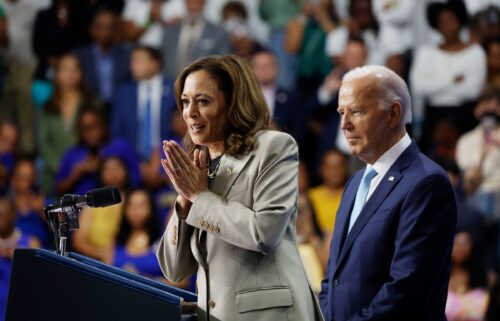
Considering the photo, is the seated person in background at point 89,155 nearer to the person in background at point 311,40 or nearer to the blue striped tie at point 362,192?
the person in background at point 311,40

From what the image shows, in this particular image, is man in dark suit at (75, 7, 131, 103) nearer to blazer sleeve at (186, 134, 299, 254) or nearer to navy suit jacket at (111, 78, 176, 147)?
navy suit jacket at (111, 78, 176, 147)

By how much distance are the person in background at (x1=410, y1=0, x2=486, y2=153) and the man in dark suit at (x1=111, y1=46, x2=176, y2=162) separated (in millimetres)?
2180

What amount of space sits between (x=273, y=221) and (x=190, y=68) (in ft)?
1.74

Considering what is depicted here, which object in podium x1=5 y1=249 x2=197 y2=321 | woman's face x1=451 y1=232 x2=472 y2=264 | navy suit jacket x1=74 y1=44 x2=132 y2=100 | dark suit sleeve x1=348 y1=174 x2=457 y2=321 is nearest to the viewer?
podium x1=5 y1=249 x2=197 y2=321

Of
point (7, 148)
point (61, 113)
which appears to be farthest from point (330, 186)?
point (7, 148)

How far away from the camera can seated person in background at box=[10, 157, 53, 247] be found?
8.17 meters

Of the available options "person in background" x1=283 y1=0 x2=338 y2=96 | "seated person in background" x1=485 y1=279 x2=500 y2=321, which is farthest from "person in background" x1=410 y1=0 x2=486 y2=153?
"seated person in background" x1=485 y1=279 x2=500 y2=321

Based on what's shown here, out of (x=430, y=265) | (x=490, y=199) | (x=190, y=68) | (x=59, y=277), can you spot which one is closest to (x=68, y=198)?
(x=59, y=277)

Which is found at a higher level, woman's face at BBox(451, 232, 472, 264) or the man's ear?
woman's face at BBox(451, 232, 472, 264)

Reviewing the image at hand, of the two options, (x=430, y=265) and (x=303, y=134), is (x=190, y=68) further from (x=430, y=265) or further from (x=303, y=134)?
(x=303, y=134)

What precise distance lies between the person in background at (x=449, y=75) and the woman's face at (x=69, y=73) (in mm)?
3063

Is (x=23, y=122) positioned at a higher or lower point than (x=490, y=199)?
higher

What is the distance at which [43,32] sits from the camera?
9.10 meters

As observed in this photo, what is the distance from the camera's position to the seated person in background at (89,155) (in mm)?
8320
